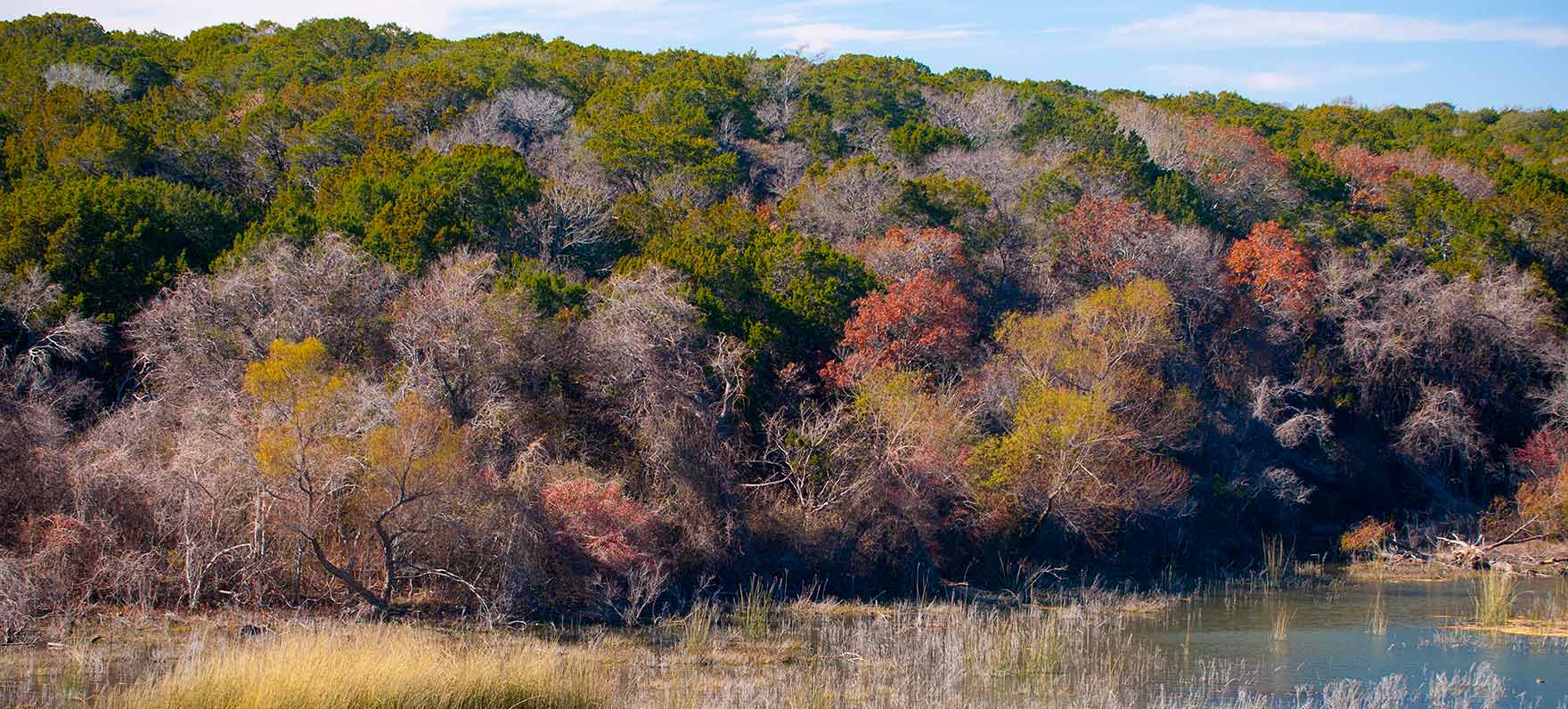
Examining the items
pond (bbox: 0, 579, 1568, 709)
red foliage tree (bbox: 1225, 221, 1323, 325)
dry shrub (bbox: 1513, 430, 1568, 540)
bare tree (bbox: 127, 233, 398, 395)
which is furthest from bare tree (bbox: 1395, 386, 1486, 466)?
bare tree (bbox: 127, 233, 398, 395)

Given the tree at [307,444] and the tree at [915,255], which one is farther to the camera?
the tree at [915,255]

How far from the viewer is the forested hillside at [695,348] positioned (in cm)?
1936

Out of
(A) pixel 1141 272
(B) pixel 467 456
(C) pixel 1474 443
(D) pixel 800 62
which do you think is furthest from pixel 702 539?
(D) pixel 800 62

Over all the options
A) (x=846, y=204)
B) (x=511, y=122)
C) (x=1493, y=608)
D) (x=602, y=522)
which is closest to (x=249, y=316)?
(x=602, y=522)

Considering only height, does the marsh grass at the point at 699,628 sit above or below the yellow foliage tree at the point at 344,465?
below

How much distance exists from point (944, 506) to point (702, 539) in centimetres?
547

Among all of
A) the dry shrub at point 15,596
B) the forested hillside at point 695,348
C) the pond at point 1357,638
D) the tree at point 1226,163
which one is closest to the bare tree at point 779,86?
the forested hillside at point 695,348

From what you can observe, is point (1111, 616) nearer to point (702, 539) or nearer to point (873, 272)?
point (702, 539)

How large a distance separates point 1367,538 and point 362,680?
2486 centimetres

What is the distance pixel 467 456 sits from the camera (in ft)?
66.4

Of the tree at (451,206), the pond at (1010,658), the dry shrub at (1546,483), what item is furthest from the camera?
the dry shrub at (1546,483)

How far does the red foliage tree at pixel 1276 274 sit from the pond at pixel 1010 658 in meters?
11.8

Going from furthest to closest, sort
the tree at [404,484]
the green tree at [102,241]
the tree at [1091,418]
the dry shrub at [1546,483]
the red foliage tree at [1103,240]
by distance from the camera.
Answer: the red foliage tree at [1103,240], the dry shrub at [1546,483], the green tree at [102,241], the tree at [1091,418], the tree at [404,484]

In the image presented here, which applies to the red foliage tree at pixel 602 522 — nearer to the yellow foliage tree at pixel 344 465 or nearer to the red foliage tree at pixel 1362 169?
the yellow foliage tree at pixel 344 465
